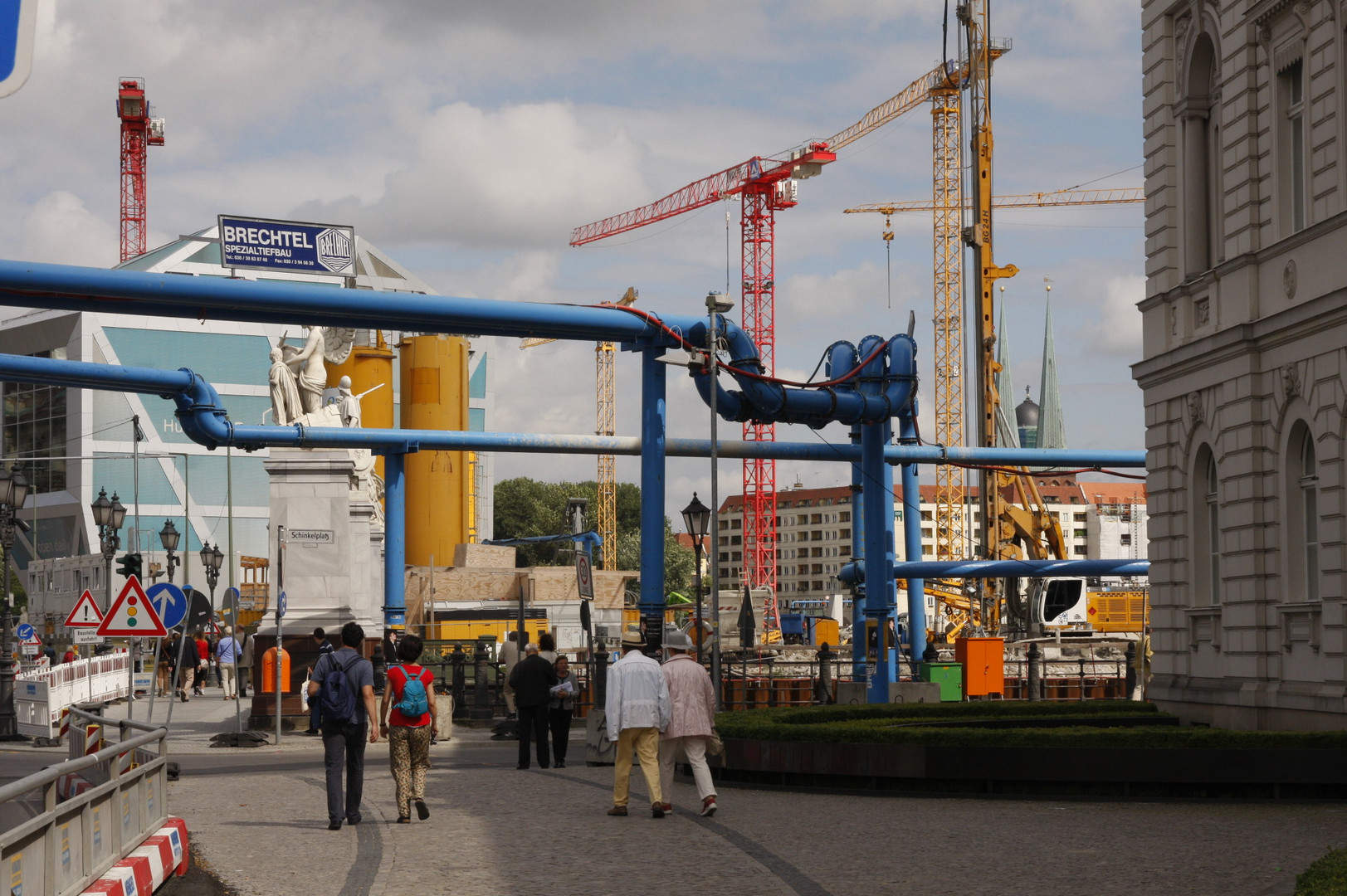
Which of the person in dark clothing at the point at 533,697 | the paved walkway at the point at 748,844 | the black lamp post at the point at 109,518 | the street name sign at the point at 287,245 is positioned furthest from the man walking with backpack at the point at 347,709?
the street name sign at the point at 287,245

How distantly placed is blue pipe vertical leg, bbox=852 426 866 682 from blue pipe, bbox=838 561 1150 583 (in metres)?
0.37

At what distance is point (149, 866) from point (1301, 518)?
14.7 m

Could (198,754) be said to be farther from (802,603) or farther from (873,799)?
(802,603)

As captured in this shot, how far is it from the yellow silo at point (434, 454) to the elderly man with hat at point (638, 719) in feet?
184

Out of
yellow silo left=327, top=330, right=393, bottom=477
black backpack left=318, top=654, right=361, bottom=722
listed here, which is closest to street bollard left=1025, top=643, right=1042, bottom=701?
black backpack left=318, top=654, right=361, bottom=722

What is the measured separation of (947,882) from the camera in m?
11.1

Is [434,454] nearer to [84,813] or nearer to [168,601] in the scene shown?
[168,601]

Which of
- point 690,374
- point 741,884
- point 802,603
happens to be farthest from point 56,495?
point 741,884

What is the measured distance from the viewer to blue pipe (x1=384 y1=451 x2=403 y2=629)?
3081 centimetres

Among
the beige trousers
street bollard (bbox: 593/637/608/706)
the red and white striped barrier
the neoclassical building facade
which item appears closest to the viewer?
the red and white striped barrier

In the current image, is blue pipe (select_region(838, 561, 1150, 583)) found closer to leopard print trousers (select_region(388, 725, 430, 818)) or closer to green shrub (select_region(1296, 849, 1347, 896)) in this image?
leopard print trousers (select_region(388, 725, 430, 818))

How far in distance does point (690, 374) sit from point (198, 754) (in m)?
9.72

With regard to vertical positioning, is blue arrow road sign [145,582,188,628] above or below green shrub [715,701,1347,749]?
above

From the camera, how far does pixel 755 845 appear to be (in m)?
13.1
